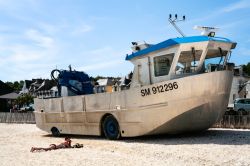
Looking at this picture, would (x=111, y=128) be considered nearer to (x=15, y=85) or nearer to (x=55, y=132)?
(x=55, y=132)

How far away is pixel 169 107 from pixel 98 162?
439cm

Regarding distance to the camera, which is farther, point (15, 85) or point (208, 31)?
point (15, 85)

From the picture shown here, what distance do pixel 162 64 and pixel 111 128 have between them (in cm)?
373

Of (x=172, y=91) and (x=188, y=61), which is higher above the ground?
(x=188, y=61)

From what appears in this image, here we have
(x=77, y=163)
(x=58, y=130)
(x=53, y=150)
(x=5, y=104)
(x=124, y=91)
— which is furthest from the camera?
(x=5, y=104)

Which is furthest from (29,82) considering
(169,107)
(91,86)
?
(169,107)

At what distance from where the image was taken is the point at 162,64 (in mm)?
14344

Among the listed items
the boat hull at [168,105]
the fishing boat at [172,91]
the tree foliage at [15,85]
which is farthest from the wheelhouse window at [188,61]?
the tree foliage at [15,85]

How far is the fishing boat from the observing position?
13.4 m

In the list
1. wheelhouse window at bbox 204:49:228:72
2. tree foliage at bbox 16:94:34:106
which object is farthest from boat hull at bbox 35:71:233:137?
tree foliage at bbox 16:94:34:106

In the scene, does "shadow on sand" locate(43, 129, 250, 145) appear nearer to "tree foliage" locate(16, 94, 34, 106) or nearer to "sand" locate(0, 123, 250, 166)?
"sand" locate(0, 123, 250, 166)

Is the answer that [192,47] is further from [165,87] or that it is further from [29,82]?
[29,82]

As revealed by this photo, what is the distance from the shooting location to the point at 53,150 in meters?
13.1

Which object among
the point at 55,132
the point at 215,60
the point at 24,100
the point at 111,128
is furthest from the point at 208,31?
the point at 24,100
